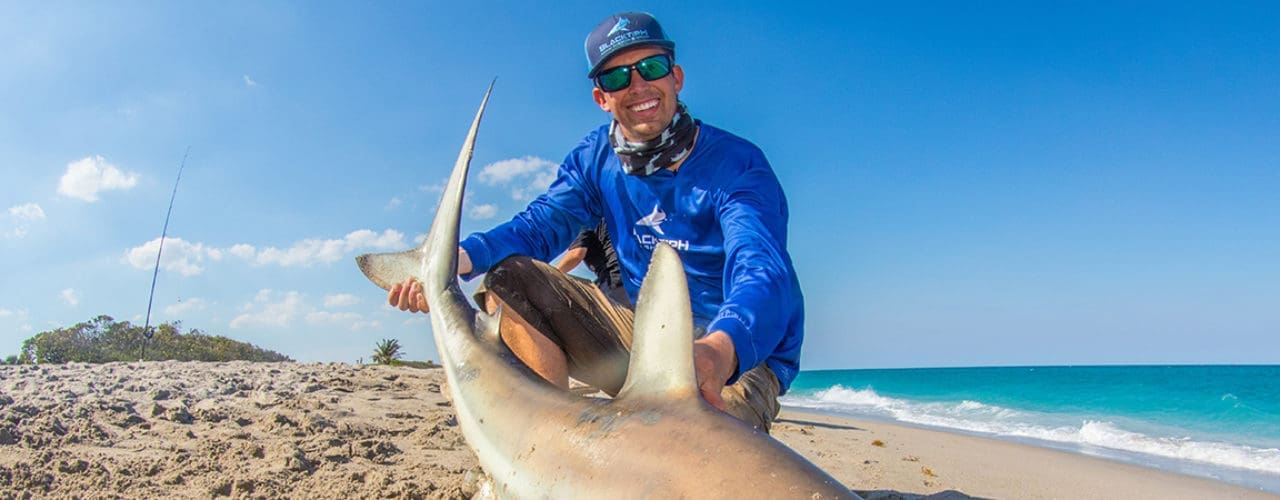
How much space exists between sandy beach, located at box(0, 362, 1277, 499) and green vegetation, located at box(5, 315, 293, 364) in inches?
511

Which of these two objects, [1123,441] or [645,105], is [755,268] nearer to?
[645,105]

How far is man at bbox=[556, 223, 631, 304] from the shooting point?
161 inches

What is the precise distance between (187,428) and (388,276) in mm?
2258

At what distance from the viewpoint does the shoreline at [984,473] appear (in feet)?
15.2

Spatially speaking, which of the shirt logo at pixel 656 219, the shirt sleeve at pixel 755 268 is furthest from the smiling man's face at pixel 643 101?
the shirt sleeve at pixel 755 268

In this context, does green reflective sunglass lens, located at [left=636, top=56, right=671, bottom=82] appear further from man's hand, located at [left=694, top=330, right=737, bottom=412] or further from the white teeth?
man's hand, located at [left=694, top=330, right=737, bottom=412]

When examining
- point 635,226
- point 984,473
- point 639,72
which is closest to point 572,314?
point 635,226

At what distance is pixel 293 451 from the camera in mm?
3633

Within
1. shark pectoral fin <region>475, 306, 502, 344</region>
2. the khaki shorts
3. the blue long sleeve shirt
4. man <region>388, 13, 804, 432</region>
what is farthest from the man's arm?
shark pectoral fin <region>475, 306, 502, 344</region>

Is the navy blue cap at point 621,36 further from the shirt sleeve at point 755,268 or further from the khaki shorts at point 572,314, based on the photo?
the khaki shorts at point 572,314

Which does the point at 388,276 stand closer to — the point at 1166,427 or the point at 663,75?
A: the point at 663,75

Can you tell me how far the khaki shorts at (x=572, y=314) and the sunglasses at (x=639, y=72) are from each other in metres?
0.82

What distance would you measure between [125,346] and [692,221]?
23064mm

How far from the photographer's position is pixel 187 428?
13.7 ft
